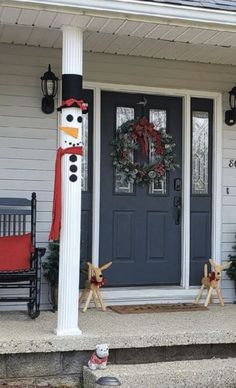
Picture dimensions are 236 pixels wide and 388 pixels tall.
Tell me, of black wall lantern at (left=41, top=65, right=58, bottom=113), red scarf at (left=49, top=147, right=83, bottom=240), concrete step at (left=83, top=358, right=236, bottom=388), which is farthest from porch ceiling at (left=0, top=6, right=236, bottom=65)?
concrete step at (left=83, top=358, right=236, bottom=388)

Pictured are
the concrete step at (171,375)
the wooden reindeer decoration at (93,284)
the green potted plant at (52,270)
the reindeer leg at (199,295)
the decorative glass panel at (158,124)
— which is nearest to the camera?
the concrete step at (171,375)

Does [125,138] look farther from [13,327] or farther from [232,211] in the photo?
[13,327]

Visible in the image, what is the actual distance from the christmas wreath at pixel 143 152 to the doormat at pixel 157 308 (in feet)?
3.84

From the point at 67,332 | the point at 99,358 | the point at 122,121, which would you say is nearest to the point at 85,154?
the point at 122,121

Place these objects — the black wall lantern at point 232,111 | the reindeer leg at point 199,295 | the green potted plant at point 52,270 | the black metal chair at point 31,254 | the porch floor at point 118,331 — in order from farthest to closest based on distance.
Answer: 1. the black wall lantern at point 232,111
2. the reindeer leg at point 199,295
3. the green potted plant at point 52,270
4. the black metal chair at point 31,254
5. the porch floor at point 118,331

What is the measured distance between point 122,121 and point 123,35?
1142 mm

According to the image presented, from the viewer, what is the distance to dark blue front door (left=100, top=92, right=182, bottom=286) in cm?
591

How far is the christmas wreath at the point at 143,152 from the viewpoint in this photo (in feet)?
19.4

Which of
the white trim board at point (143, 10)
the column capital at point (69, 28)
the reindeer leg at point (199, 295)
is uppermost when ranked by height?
the white trim board at point (143, 10)

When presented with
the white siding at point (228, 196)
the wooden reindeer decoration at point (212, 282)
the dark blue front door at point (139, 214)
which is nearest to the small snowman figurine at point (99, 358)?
the dark blue front door at point (139, 214)

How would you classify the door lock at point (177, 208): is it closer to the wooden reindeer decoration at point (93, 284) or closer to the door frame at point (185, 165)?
the door frame at point (185, 165)

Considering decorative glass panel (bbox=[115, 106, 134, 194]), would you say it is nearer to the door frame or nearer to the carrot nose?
the door frame

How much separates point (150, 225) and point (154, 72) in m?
1.47

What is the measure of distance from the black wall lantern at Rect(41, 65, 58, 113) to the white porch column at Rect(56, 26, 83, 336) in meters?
1.09
